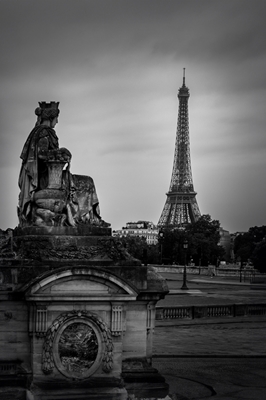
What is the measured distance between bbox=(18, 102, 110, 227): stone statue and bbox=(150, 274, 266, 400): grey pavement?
4583 millimetres

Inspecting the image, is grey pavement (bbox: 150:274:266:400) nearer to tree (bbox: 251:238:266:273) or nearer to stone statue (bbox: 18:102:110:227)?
stone statue (bbox: 18:102:110:227)

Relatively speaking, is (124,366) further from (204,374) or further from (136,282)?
(204,374)

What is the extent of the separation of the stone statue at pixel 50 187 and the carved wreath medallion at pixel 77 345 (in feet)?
8.77

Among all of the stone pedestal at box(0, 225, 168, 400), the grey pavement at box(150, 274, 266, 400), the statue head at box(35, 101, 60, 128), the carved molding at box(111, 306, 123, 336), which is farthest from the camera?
the statue head at box(35, 101, 60, 128)

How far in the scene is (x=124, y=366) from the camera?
18.8 m

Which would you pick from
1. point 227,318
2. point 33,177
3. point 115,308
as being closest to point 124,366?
point 115,308

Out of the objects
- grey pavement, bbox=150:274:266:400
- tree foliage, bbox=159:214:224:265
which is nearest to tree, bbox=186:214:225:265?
tree foliage, bbox=159:214:224:265

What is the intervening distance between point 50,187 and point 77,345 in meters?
4.19

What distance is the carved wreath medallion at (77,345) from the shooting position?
17922 mm

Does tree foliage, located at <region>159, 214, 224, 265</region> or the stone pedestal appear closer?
the stone pedestal

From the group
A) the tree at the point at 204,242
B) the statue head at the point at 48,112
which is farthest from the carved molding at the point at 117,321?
the tree at the point at 204,242

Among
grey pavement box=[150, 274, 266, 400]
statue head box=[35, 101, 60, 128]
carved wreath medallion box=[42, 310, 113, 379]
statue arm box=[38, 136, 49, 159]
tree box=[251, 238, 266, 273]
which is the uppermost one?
statue head box=[35, 101, 60, 128]

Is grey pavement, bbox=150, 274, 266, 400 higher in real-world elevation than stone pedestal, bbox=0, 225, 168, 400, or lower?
lower

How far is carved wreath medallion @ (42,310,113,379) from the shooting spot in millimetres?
17922
